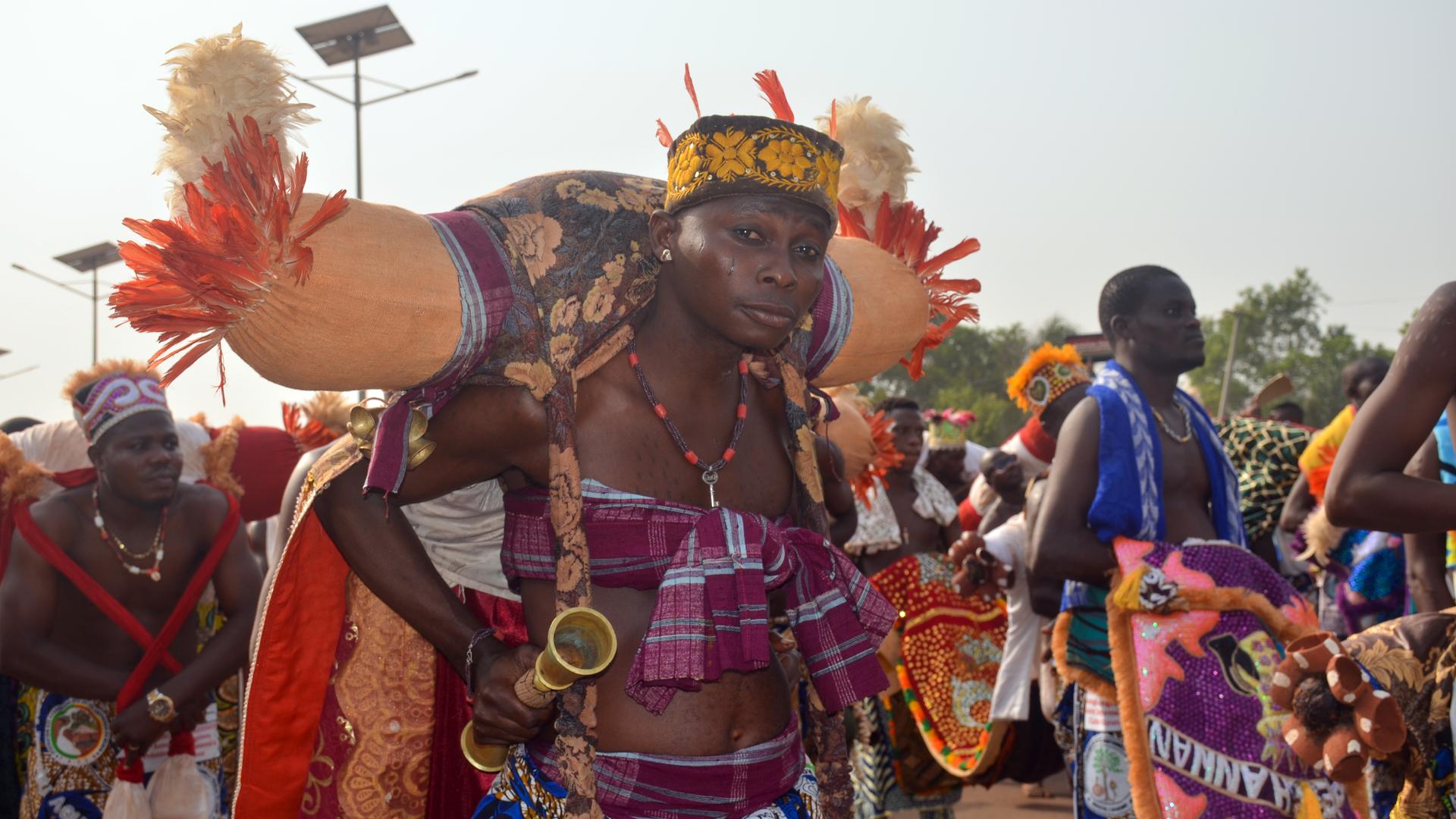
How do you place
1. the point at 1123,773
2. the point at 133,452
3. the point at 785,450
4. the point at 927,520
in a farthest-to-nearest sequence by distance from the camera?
the point at 927,520 < the point at 133,452 < the point at 1123,773 < the point at 785,450

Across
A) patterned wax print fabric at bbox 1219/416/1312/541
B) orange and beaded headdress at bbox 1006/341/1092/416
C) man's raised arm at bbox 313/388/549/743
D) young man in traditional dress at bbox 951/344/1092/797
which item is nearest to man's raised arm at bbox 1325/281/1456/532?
man's raised arm at bbox 313/388/549/743

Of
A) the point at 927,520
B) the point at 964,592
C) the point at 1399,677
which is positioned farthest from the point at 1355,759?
the point at 927,520

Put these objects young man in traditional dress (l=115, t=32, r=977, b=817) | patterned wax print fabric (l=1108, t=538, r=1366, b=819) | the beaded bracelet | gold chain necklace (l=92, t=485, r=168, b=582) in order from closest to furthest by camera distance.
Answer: young man in traditional dress (l=115, t=32, r=977, b=817) → the beaded bracelet → patterned wax print fabric (l=1108, t=538, r=1366, b=819) → gold chain necklace (l=92, t=485, r=168, b=582)

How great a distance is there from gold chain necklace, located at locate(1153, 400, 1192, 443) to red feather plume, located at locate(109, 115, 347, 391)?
352 centimetres

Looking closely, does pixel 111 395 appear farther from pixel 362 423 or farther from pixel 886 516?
pixel 886 516

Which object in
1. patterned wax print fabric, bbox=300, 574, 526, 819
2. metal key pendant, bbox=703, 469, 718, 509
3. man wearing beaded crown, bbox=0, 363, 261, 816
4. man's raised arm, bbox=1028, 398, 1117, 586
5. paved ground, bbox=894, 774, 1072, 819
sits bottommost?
paved ground, bbox=894, 774, 1072, 819

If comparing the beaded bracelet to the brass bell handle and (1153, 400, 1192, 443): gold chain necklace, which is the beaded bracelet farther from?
(1153, 400, 1192, 443): gold chain necklace

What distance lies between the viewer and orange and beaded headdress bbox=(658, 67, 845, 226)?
9.11 ft

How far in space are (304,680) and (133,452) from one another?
2.86m

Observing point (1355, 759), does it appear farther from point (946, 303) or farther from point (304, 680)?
point (304, 680)

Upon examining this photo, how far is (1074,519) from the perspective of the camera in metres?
4.88

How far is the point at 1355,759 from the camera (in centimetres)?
300

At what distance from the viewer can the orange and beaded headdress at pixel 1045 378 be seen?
6723 millimetres

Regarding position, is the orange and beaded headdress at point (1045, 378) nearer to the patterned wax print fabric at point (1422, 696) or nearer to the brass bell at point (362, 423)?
the patterned wax print fabric at point (1422, 696)
